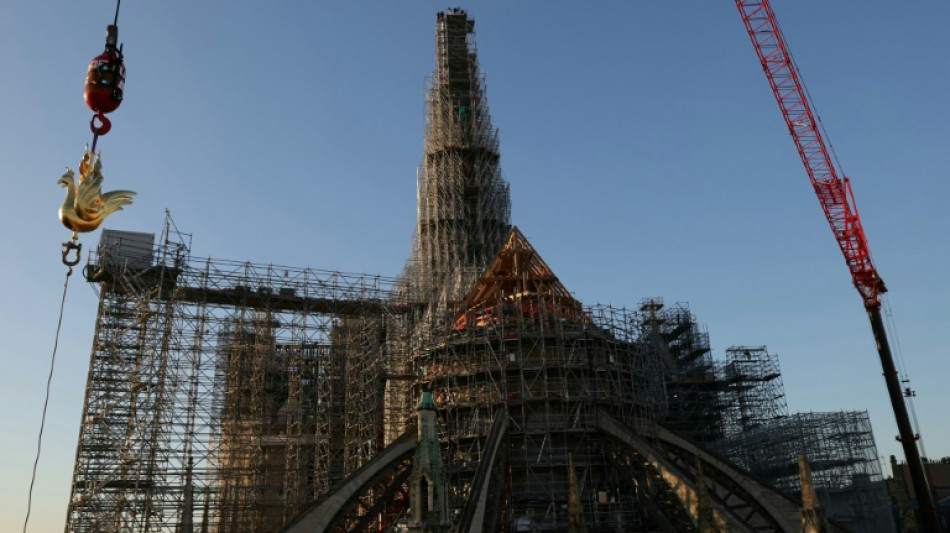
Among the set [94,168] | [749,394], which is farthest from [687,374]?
[94,168]

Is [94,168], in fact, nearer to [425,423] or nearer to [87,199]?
[87,199]

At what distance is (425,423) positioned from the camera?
2902 cm

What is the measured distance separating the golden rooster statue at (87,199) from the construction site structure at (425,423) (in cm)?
1839

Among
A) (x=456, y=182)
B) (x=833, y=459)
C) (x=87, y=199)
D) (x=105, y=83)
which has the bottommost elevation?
(x=833, y=459)

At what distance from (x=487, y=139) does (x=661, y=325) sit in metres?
22.9

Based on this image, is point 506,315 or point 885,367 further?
point 885,367

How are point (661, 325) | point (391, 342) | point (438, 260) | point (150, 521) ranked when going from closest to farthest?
1. point (150, 521)
2. point (391, 342)
3. point (438, 260)
4. point (661, 325)

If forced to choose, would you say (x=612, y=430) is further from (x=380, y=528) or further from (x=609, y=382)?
(x=380, y=528)

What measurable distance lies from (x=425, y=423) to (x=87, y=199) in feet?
63.6

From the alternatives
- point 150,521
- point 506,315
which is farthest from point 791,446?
point 150,521

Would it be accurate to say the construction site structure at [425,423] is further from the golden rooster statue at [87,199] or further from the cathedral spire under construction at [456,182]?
the golden rooster statue at [87,199]

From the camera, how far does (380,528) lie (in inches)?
1528

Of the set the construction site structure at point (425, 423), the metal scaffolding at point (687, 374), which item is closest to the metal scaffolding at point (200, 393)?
the construction site structure at point (425, 423)

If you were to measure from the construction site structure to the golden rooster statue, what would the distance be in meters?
18.4
